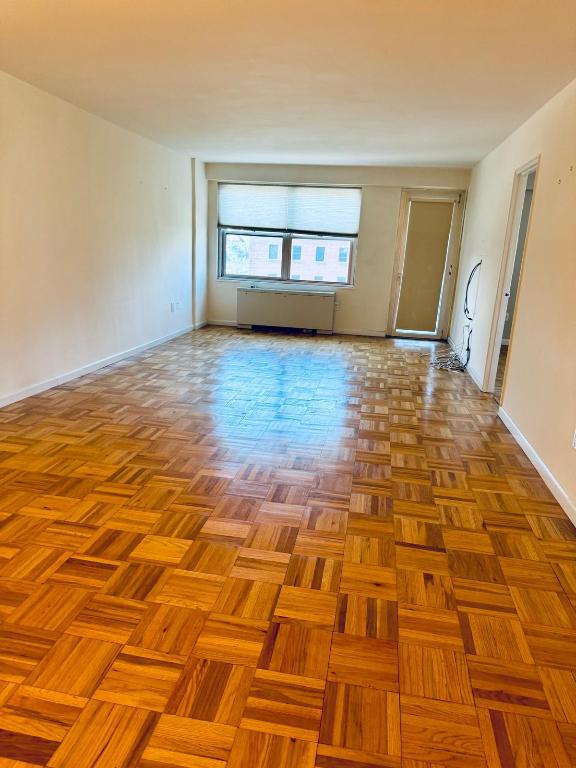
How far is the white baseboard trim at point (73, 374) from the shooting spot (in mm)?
3801

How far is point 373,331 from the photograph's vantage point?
762 cm

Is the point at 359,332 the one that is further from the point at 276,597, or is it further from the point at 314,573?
the point at 276,597

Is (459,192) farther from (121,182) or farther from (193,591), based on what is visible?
(193,591)

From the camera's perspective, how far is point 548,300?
3.18 meters

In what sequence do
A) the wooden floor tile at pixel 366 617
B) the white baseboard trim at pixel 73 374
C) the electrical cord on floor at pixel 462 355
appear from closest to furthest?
the wooden floor tile at pixel 366 617 < the white baseboard trim at pixel 73 374 < the electrical cord on floor at pixel 462 355

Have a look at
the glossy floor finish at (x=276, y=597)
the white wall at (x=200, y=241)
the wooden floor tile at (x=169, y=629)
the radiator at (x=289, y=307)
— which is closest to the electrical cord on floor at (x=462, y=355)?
the radiator at (x=289, y=307)

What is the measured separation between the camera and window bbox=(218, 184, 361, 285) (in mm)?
7320

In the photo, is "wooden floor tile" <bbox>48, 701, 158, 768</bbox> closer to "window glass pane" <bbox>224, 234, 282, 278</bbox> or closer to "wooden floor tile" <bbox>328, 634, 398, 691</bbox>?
"wooden floor tile" <bbox>328, 634, 398, 691</bbox>

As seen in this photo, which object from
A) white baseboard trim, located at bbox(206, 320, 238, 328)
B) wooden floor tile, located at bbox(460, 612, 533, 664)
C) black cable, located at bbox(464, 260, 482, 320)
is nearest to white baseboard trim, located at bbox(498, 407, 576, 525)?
wooden floor tile, located at bbox(460, 612, 533, 664)

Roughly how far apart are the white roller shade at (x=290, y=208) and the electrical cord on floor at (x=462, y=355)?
2122 millimetres

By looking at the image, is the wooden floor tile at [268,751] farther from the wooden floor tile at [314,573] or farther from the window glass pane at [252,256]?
the window glass pane at [252,256]

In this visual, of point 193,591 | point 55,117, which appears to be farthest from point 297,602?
point 55,117

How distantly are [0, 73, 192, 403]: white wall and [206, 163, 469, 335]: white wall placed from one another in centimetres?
139

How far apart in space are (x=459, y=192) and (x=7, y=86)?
18.2ft
